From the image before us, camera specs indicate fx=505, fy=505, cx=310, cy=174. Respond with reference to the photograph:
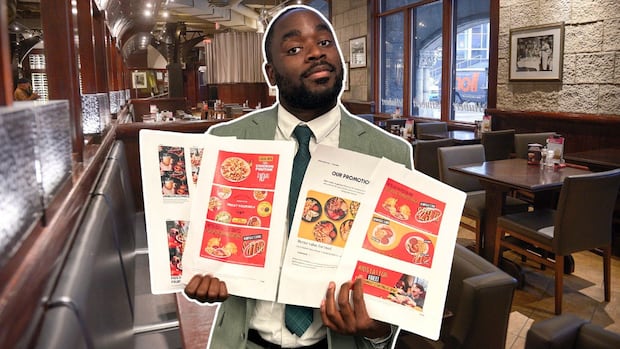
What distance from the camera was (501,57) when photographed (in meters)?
5.80

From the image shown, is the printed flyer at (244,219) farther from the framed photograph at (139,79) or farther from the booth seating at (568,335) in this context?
the framed photograph at (139,79)

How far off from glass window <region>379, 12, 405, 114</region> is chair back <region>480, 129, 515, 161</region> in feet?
10.9

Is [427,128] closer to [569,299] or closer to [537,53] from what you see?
[537,53]

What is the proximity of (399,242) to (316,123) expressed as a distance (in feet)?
1.05

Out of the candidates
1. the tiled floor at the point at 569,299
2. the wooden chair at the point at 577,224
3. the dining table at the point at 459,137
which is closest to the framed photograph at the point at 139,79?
the dining table at the point at 459,137

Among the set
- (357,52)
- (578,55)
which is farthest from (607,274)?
(357,52)

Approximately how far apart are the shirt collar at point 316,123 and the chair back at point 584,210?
2.14 m

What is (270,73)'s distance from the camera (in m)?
1.10

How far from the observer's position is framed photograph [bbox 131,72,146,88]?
19.6 meters

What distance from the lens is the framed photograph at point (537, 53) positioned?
5.07 meters

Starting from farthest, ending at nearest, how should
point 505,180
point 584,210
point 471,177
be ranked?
1. point 471,177
2. point 505,180
3. point 584,210

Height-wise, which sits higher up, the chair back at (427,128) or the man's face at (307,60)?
the man's face at (307,60)

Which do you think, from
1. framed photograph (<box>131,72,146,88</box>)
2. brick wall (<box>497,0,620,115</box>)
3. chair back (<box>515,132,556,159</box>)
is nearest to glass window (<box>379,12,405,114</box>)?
brick wall (<box>497,0,620,115</box>)

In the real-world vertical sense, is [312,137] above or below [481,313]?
above
